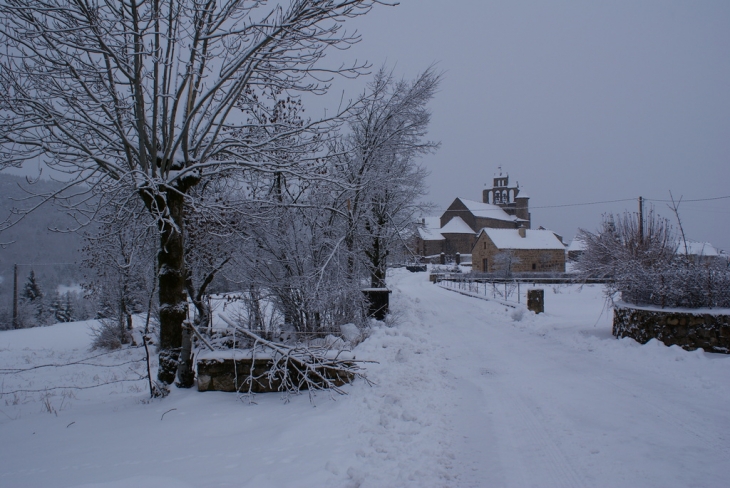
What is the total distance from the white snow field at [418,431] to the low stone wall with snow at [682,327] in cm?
42

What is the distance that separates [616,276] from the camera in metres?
8.66

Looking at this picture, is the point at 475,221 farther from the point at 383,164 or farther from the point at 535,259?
the point at 383,164

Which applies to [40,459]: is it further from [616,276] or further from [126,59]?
[616,276]

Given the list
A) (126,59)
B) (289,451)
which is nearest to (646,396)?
(289,451)

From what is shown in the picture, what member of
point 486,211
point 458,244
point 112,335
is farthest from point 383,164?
point 486,211

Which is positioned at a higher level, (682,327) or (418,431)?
(682,327)

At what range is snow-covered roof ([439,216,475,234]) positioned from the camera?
2908 inches

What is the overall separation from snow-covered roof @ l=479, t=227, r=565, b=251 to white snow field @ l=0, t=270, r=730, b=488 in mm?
44966

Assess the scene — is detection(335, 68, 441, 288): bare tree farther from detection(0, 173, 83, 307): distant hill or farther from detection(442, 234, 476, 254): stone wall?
detection(442, 234, 476, 254): stone wall

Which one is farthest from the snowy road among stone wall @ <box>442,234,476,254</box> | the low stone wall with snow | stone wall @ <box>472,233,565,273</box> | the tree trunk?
stone wall @ <box>442,234,476,254</box>

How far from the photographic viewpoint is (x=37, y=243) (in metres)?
23.4

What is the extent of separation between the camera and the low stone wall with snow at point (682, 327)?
21.9 feet

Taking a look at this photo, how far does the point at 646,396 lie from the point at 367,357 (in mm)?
3892

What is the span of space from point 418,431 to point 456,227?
238ft
